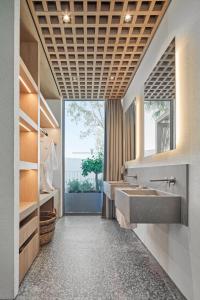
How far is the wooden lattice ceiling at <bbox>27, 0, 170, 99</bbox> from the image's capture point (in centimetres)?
323

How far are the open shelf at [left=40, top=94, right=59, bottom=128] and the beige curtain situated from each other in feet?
4.16

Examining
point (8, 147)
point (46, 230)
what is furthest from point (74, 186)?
point (8, 147)

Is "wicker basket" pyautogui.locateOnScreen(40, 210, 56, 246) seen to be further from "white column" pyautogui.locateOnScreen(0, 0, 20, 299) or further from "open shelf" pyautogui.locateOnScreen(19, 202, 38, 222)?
"white column" pyautogui.locateOnScreen(0, 0, 20, 299)

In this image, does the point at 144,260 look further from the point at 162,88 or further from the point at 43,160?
the point at 43,160

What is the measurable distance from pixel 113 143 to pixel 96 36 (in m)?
3.45

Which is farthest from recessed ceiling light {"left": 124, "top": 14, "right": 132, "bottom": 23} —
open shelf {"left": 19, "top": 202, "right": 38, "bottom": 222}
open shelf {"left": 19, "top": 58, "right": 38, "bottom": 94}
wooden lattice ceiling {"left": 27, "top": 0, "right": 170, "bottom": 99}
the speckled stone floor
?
the speckled stone floor

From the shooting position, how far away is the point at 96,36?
386 centimetres

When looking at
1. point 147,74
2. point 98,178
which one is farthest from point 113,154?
point 147,74

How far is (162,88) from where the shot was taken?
3.30m

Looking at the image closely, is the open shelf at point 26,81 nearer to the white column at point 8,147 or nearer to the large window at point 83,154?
the white column at point 8,147

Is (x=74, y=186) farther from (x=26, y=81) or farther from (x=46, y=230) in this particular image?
(x=26, y=81)

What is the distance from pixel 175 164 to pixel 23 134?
2106mm

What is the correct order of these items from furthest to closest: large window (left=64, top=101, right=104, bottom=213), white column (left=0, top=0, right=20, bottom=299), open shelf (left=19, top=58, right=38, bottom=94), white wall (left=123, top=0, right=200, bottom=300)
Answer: large window (left=64, top=101, right=104, bottom=213)
open shelf (left=19, top=58, right=38, bottom=94)
white column (left=0, top=0, right=20, bottom=299)
white wall (left=123, top=0, right=200, bottom=300)

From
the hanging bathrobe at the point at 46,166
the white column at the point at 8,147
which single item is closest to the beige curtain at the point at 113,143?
the hanging bathrobe at the point at 46,166
